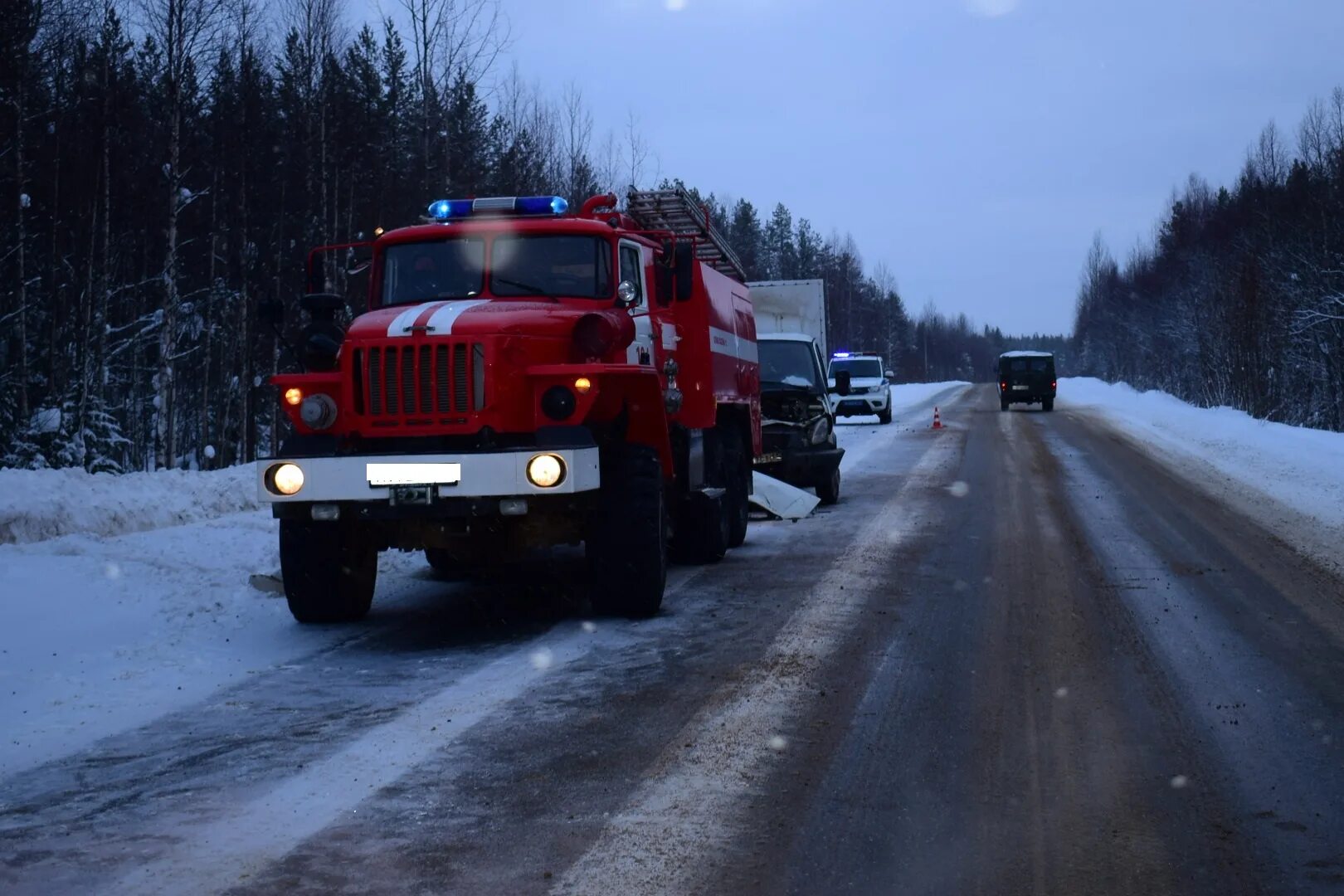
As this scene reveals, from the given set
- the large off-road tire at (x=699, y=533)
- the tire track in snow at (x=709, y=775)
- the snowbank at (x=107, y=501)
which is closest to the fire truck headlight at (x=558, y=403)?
the tire track in snow at (x=709, y=775)

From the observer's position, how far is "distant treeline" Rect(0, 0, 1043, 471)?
78.0ft

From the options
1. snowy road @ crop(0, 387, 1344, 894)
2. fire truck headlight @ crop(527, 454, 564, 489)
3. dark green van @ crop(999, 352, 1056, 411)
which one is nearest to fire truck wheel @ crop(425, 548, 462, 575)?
snowy road @ crop(0, 387, 1344, 894)

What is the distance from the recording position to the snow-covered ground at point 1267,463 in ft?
42.3

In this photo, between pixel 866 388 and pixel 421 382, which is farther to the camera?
pixel 866 388

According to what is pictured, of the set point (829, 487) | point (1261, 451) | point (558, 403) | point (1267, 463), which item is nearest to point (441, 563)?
point (558, 403)

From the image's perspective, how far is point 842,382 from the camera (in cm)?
1794

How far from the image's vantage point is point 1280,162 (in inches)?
2312

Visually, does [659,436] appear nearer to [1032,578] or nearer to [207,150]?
[1032,578]

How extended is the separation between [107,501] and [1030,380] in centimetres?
3732

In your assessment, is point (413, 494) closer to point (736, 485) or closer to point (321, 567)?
point (321, 567)

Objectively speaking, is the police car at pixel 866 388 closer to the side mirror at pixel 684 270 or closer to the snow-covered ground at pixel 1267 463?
the snow-covered ground at pixel 1267 463

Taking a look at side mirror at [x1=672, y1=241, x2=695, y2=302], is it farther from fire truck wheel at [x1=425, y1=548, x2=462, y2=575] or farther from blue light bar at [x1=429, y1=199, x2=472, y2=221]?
fire truck wheel at [x1=425, y1=548, x2=462, y2=575]

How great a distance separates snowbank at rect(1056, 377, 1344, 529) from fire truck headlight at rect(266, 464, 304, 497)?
389 inches

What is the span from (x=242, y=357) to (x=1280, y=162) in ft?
156
